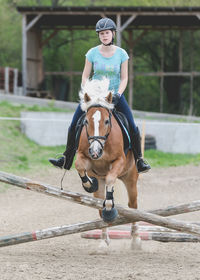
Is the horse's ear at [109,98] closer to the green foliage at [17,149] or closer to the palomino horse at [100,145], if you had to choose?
the palomino horse at [100,145]

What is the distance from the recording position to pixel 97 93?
18.7 ft

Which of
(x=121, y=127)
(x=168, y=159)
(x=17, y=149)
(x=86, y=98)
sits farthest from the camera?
(x=168, y=159)

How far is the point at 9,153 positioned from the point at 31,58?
9508 millimetres

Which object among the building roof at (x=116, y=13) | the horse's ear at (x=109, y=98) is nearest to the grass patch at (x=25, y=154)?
the building roof at (x=116, y=13)

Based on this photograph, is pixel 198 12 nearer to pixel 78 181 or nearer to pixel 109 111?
pixel 78 181

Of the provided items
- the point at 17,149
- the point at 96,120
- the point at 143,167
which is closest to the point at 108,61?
the point at 96,120

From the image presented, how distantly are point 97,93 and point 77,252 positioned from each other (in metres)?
2.03

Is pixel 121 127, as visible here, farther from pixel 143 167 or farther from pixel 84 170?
pixel 84 170

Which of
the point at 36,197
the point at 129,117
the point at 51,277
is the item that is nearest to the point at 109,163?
the point at 129,117

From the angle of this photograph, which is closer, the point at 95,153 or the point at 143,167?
the point at 95,153

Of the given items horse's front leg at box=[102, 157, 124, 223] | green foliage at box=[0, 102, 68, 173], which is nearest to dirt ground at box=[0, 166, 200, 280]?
horse's front leg at box=[102, 157, 124, 223]

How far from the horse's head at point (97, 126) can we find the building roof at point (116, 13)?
1549 centimetres

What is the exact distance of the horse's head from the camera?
17.5ft

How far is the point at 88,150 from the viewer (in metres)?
5.63
